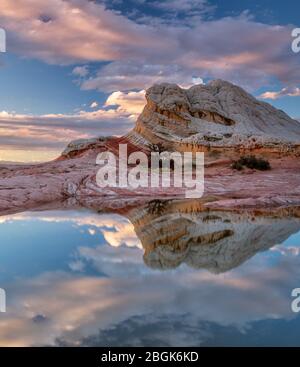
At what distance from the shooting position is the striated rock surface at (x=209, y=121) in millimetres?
28859

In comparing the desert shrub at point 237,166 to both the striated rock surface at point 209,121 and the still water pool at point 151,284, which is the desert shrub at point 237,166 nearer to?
the striated rock surface at point 209,121

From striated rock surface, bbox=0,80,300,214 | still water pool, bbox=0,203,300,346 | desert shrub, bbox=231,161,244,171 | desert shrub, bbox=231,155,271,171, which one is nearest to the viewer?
still water pool, bbox=0,203,300,346

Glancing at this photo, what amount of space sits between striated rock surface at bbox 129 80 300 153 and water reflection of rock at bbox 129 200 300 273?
14.5 m

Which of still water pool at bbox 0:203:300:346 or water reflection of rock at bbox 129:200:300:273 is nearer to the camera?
still water pool at bbox 0:203:300:346

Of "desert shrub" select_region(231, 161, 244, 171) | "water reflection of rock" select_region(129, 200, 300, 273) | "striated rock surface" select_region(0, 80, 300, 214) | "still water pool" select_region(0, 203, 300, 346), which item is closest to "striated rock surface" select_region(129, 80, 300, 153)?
"striated rock surface" select_region(0, 80, 300, 214)

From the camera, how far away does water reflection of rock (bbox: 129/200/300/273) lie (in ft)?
24.6

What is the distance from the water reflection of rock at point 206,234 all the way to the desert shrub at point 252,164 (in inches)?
404

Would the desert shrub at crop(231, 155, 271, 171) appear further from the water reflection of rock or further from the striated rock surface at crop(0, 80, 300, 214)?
the water reflection of rock

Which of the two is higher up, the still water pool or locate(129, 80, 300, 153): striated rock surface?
locate(129, 80, 300, 153): striated rock surface

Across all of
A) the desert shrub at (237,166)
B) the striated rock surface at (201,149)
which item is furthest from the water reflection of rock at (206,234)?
the desert shrub at (237,166)

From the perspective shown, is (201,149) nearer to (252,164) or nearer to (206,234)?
(252,164)
